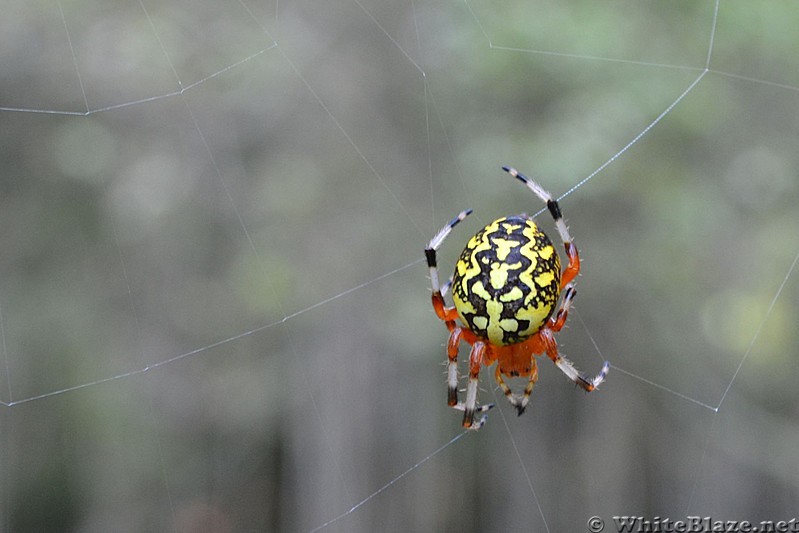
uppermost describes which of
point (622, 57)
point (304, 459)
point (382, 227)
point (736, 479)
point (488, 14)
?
point (488, 14)

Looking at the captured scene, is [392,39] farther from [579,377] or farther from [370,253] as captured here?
[579,377]

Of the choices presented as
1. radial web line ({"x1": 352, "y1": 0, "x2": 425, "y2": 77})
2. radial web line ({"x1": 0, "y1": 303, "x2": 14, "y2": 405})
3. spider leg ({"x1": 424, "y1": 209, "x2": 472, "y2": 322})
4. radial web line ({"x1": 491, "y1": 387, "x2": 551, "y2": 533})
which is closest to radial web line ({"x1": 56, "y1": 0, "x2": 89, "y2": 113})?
radial web line ({"x1": 0, "y1": 303, "x2": 14, "y2": 405})

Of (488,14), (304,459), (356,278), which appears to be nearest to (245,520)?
(304,459)

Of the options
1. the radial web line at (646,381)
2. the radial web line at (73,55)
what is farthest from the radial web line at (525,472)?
the radial web line at (73,55)

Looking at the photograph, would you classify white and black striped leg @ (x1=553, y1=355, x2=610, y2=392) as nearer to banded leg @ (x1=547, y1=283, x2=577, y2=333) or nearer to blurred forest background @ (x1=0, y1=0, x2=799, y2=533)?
banded leg @ (x1=547, y1=283, x2=577, y2=333)

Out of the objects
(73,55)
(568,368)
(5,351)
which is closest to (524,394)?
(568,368)

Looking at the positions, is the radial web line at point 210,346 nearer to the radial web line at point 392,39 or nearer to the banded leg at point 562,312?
the radial web line at point 392,39

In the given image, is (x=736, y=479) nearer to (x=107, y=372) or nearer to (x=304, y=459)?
(x=304, y=459)
